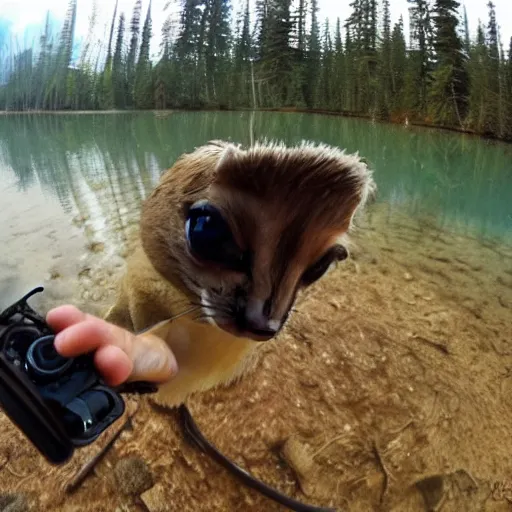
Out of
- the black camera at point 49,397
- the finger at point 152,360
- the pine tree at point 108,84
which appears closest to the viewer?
the black camera at point 49,397

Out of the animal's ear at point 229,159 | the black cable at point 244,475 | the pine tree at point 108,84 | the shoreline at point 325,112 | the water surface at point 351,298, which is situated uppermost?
the pine tree at point 108,84

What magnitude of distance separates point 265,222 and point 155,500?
40 cm

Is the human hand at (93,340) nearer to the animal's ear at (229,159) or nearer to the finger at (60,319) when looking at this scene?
the finger at (60,319)

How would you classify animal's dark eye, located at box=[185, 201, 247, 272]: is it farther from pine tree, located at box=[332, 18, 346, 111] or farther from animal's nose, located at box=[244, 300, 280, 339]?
pine tree, located at box=[332, 18, 346, 111]

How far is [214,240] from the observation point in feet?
1.01

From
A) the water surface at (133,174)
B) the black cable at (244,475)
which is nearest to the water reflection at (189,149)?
the water surface at (133,174)

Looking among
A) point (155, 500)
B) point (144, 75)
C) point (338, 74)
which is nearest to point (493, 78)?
point (338, 74)

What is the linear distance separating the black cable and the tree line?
0.41 meters

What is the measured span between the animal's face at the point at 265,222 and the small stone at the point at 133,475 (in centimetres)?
33

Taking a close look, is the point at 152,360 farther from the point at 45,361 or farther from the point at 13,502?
the point at 13,502

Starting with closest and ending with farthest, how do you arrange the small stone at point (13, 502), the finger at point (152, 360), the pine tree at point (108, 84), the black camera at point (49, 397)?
the black camera at point (49, 397), the finger at point (152, 360), the small stone at point (13, 502), the pine tree at point (108, 84)

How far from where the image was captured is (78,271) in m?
0.61

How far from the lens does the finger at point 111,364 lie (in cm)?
22

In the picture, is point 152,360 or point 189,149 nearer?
point 152,360
